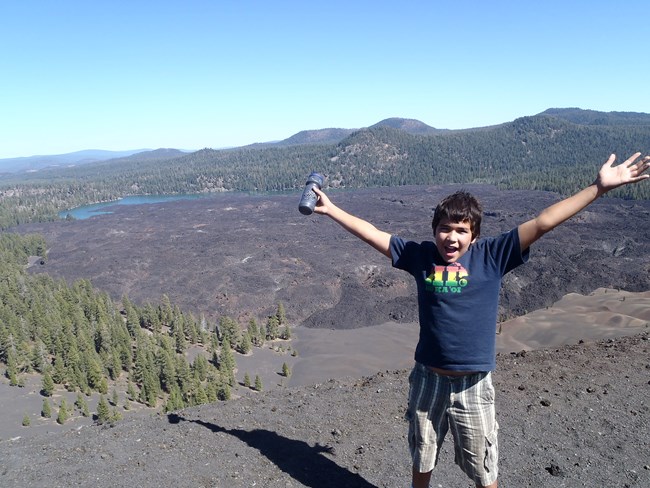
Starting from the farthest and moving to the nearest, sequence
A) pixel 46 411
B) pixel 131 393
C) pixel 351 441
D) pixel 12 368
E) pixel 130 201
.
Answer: pixel 130 201 < pixel 12 368 < pixel 131 393 < pixel 46 411 < pixel 351 441

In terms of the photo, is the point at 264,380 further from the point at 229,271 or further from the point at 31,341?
the point at 229,271

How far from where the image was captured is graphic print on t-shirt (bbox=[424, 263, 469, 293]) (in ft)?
10.9

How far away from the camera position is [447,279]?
10.9ft

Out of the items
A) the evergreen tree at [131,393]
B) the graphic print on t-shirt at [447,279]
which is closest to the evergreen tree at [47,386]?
the evergreen tree at [131,393]

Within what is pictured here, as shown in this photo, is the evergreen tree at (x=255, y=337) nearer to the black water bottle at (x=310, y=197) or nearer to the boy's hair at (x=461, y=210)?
the black water bottle at (x=310, y=197)

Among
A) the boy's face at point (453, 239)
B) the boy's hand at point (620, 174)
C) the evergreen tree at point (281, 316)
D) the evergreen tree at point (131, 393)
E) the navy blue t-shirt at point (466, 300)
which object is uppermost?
the boy's hand at point (620, 174)

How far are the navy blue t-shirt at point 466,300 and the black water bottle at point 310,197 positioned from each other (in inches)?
44.6

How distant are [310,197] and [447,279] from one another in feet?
4.81

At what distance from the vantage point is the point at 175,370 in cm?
2488

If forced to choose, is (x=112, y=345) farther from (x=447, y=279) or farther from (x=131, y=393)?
(x=447, y=279)

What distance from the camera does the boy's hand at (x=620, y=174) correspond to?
311cm

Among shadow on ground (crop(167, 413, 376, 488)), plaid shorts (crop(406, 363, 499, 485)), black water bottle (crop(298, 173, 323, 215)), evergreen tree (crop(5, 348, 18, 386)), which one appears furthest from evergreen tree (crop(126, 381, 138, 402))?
plaid shorts (crop(406, 363, 499, 485))

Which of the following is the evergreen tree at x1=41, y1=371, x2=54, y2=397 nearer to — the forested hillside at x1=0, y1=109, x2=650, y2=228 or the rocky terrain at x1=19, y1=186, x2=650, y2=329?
the rocky terrain at x1=19, y1=186, x2=650, y2=329

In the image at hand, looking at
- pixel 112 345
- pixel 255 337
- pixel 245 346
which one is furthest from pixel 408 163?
pixel 112 345
